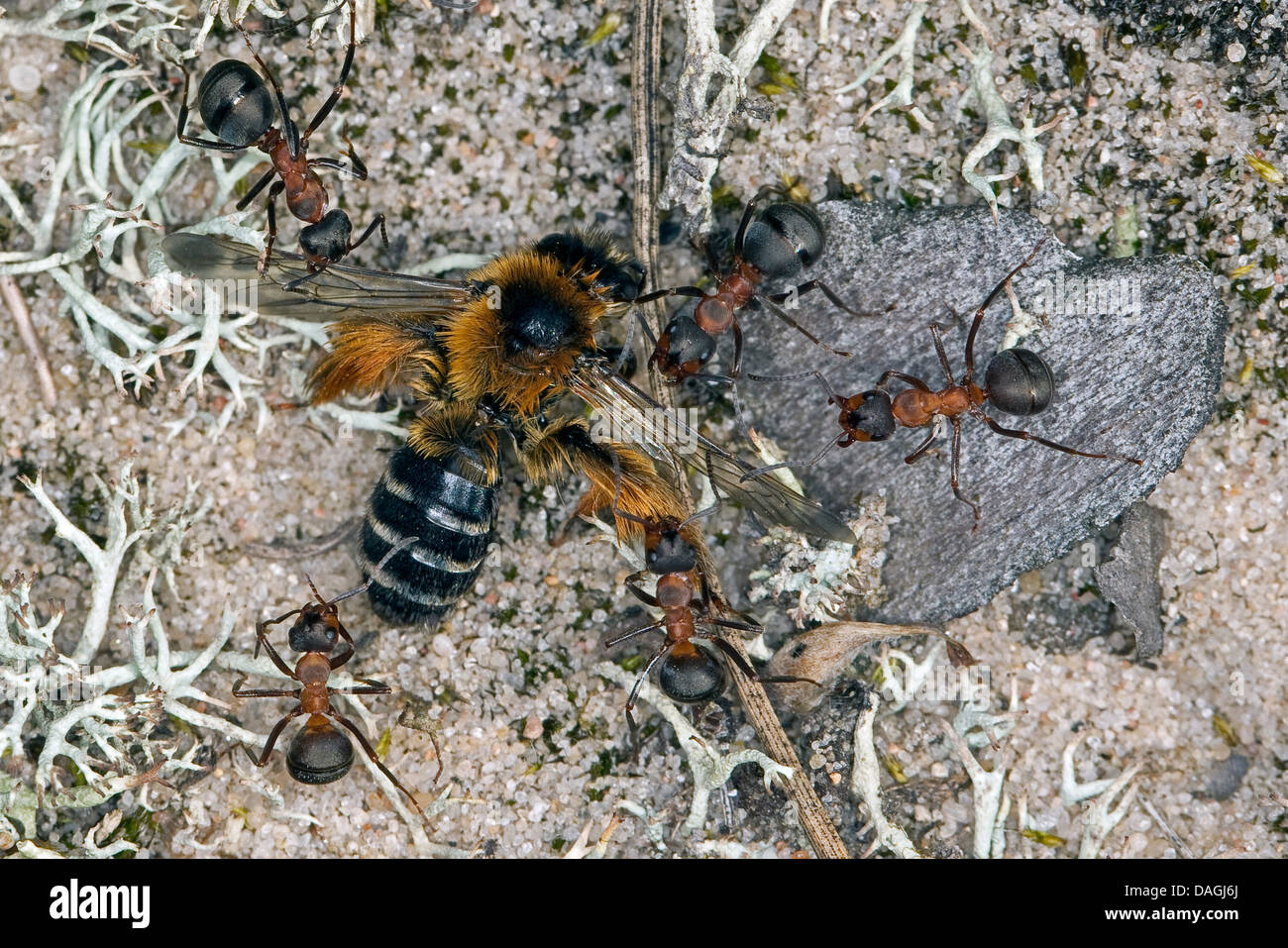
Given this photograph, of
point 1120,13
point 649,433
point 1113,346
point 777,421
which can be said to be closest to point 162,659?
point 649,433

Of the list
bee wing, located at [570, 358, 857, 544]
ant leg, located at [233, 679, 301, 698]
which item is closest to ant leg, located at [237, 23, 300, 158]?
bee wing, located at [570, 358, 857, 544]

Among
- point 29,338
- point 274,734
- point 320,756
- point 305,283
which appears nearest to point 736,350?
point 305,283

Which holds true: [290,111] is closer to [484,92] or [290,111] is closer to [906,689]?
[484,92]

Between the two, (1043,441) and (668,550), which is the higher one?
(1043,441)

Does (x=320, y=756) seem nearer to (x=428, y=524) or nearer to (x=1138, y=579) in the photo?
(x=428, y=524)

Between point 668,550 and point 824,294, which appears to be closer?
point 668,550

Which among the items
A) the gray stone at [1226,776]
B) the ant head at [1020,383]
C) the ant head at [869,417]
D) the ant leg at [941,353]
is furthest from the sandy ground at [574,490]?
the ant head at [869,417]

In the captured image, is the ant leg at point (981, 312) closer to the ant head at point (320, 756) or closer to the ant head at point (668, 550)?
the ant head at point (668, 550)
